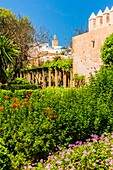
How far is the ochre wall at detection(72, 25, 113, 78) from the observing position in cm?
1612

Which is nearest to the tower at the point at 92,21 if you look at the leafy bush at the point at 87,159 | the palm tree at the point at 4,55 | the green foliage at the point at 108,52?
the green foliage at the point at 108,52

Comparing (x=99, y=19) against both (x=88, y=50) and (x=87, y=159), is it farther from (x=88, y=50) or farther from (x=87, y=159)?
(x=87, y=159)

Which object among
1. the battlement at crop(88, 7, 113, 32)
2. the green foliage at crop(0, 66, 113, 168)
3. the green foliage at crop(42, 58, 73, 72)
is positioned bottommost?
the green foliage at crop(0, 66, 113, 168)

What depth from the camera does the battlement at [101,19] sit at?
16.1 m

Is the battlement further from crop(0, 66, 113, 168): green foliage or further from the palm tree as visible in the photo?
crop(0, 66, 113, 168): green foliage

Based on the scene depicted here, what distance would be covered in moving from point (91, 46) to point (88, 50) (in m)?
0.41

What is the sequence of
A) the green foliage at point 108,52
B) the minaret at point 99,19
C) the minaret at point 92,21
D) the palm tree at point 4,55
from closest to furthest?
1. the green foliage at point 108,52
2. the minaret at point 99,19
3. the minaret at point 92,21
4. the palm tree at point 4,55

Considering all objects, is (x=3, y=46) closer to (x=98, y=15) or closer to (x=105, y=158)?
(x=98, y=15)

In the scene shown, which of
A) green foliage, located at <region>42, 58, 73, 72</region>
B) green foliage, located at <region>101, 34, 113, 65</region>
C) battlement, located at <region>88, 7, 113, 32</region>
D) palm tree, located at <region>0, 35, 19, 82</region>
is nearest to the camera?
green foliage, located at <region>101, 34, 113, 65</region>

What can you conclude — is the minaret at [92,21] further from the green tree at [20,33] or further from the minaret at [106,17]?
the green tree at [20,33]

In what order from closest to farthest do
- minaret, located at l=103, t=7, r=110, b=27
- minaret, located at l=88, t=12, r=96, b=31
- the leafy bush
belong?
the leafy bush < minaret, located at l=103, t=7, r=110, b=27 < minaret, located at l=88, t=12, r=96, b=31

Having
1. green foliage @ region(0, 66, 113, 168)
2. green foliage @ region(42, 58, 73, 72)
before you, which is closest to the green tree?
green foliage @ region(42, 58, 73, 72)

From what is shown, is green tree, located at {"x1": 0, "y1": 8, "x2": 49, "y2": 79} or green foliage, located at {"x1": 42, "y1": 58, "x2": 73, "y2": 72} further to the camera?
green tree, located at {"x1": 0, "y1": 8, "x2": 49, "y2": 79}

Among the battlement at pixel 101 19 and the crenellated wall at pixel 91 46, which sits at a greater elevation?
the battlement at pixel 101 19
